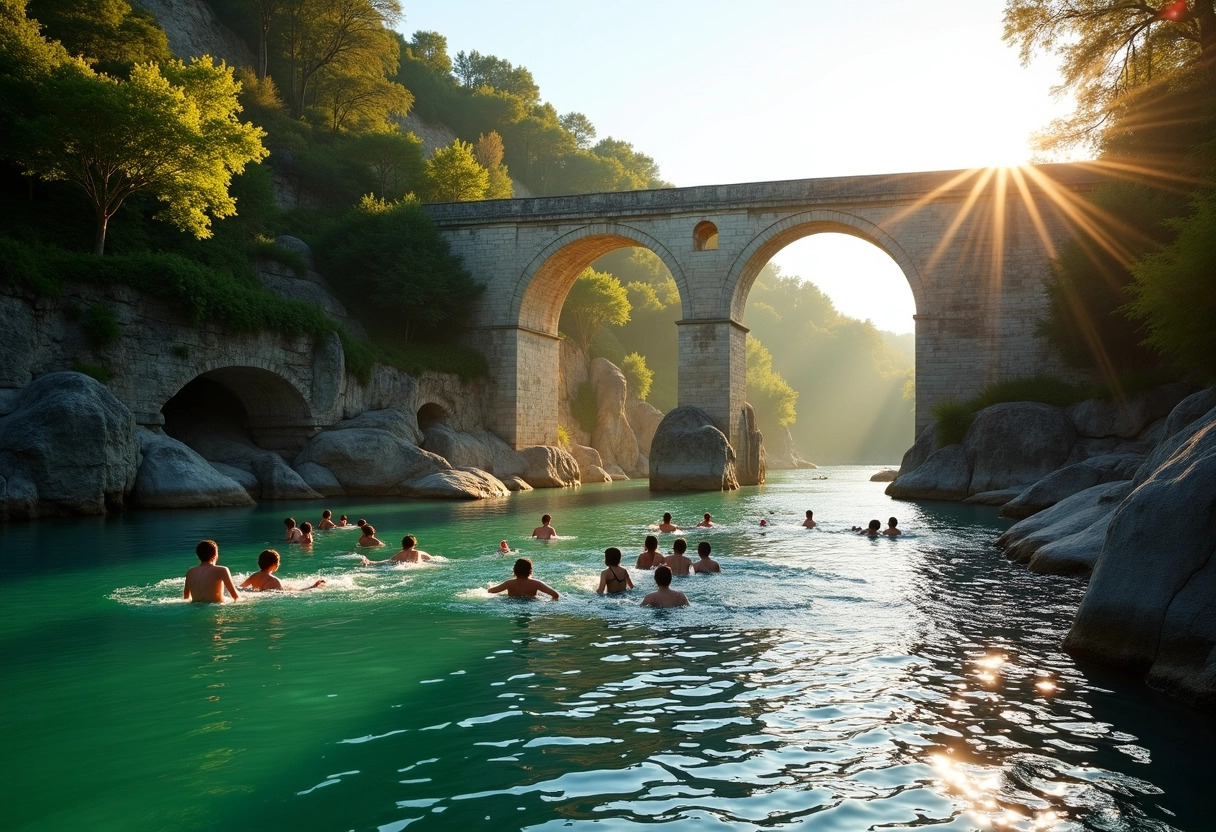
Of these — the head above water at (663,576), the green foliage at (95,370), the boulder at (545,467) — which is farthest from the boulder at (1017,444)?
the green foliage at (95,370)

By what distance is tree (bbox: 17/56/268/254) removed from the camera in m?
20.6

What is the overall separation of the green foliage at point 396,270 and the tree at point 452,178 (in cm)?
718

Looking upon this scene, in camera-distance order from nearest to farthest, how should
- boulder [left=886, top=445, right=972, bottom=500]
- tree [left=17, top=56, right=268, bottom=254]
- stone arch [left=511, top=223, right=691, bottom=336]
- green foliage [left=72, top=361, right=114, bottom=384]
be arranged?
green foliage [left=72, top=361, right=114, bottom=384] → tree [left=17, top=56, right=268, bottom=254] → boulder [left=886, top=445, right=972, bottom=500] → stone arch [left=511, top=223, right=691, bottom=336]

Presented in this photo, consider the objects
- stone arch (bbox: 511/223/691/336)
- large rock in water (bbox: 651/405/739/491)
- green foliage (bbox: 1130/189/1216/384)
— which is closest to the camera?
green foliage (bbox: 1130/189/1216/384)

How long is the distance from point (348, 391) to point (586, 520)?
38.0 ft

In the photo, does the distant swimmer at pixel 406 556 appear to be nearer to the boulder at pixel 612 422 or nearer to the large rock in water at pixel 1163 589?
the large rock in water at pixel 1163 589

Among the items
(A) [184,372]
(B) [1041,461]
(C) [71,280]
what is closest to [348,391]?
(A) [184,372]

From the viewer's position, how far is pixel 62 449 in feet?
55.5

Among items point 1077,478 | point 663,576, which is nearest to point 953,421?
point 1077,478

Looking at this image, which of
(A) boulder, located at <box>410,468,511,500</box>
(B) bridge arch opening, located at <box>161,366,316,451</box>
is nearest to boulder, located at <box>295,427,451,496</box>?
(A) boulder, located at <box>410,468,511,500</box>

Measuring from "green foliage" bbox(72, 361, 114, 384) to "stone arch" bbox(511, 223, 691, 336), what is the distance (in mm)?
15911

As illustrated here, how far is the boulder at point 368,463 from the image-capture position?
24766 millimetres

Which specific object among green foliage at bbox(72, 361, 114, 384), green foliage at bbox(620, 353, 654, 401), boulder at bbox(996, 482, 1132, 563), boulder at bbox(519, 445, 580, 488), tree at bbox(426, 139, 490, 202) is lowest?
boulder at bbox(996, 482, 1132, 563)

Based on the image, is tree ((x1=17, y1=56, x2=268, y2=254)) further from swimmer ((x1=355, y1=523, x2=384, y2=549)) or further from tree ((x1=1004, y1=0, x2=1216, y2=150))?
tree ((x1=1004, y1=0, x2=1216, y2=150))
